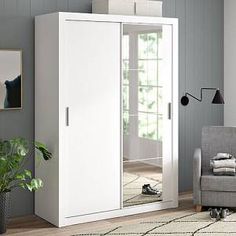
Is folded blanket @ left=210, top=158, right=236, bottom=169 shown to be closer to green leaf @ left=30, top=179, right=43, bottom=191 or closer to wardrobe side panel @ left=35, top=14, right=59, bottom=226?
wardrobe side panel @ left=35, top=14, right=59, bottom=226

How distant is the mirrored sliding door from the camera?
202 inches

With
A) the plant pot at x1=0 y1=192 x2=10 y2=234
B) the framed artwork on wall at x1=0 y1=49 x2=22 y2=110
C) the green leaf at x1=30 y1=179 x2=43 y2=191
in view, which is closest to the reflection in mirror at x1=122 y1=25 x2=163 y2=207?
the green leaf at x1=30 y1=179 x2=43 y2=191

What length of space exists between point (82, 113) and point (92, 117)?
11 cm

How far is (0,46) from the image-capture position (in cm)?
490

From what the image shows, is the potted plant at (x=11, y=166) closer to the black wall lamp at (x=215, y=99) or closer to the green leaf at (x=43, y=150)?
the green leaf at (x=43, y=150)

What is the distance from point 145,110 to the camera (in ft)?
17.1

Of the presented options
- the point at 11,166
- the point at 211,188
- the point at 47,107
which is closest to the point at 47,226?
the point at 11,166

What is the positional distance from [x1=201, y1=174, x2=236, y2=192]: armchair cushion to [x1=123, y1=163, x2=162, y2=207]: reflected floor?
467mm

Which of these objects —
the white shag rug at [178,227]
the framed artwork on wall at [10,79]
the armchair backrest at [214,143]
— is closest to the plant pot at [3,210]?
the white shag rug at [178,227]

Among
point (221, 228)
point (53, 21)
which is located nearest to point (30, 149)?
point (53, 21)

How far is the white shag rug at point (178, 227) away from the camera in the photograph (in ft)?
15.2

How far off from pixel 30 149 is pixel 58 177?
19.9 inches

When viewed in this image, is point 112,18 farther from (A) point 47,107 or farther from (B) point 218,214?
(B) point 218,214

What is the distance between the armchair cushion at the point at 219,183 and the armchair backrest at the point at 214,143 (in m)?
0.51
